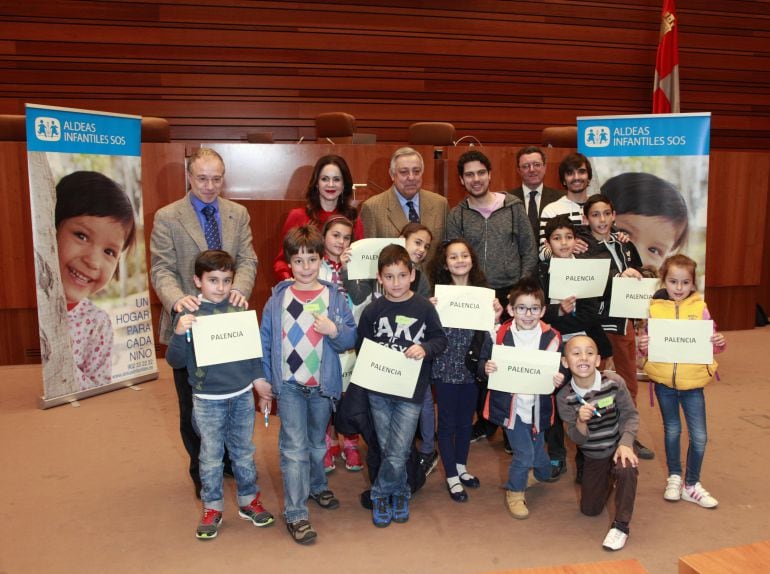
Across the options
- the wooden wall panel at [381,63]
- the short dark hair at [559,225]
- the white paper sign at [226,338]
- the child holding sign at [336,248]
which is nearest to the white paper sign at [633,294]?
the short dark hair at [559,225]

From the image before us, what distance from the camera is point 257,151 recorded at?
5531 millimetres

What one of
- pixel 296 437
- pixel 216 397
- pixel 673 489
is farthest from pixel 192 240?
pixel 673 489

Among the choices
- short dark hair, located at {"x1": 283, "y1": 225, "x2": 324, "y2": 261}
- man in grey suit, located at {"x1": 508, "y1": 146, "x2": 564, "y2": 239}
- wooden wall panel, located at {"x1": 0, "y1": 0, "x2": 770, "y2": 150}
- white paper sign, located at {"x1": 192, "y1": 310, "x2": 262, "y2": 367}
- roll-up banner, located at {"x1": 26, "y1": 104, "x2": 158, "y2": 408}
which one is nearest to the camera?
white paper sign, located at {"x1": 192, "y1": 310, "x2": 262, "y2": 367}

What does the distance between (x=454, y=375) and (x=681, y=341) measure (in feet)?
3.27

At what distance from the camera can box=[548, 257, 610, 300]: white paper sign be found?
3207 mm

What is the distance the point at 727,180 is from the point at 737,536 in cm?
474

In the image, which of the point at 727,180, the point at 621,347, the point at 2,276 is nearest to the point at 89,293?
the point at 2,276

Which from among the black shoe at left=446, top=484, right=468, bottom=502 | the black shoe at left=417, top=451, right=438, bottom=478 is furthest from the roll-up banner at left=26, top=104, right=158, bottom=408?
the black shoe at left=446, top=484, right=468, bottom=502

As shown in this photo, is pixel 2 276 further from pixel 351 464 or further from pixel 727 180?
pixel 727 180

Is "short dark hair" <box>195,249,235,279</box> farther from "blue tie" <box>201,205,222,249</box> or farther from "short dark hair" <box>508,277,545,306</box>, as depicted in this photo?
"short dark hair" <box>508,277,545,306</box>

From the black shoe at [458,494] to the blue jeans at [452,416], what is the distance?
0.21 ft

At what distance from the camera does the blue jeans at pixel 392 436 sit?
111 inches

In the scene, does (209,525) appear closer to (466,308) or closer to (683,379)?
(466,308)

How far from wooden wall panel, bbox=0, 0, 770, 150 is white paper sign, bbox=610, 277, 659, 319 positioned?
4697 millimetres
